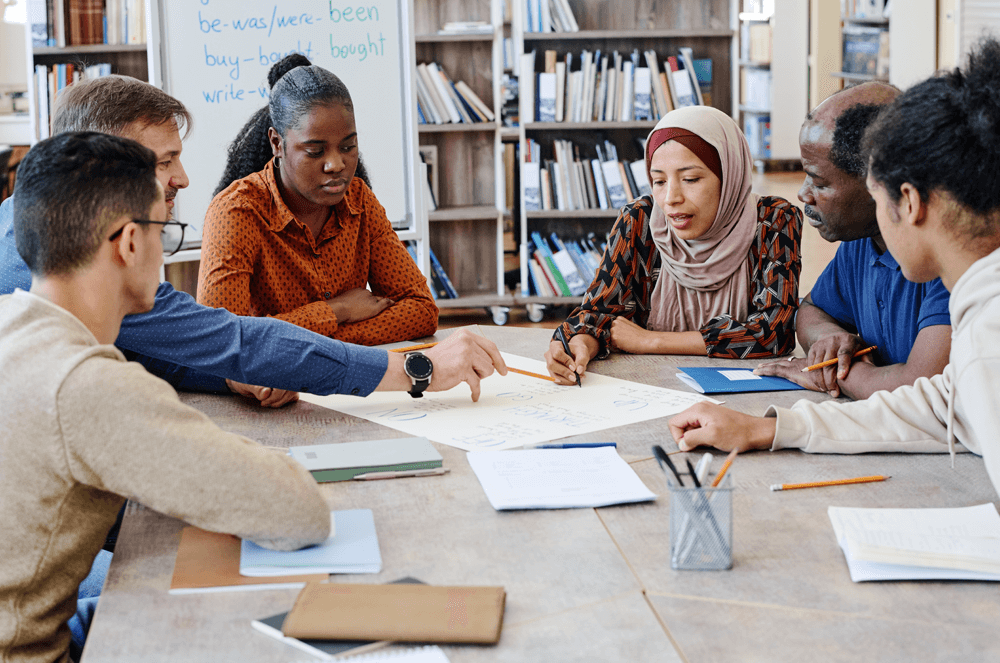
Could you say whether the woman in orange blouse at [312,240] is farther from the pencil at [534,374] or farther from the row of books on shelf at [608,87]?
the row of books on shelf at [608,87]

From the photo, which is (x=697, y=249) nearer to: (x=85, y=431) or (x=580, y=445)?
(x=580, y=445)

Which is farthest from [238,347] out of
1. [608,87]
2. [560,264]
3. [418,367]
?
[608,87]

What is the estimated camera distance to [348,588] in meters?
0.97

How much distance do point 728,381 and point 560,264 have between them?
3200 mm

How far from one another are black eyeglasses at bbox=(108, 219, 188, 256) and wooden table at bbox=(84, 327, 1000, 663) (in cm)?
35

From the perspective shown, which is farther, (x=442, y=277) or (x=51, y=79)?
(x=442, y=277)

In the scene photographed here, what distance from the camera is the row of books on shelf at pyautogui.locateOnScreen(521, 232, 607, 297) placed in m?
A: 4.95

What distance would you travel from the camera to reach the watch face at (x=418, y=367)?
1.70 meters

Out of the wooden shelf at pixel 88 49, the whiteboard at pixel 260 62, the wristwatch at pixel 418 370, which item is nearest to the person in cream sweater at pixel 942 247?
the wristwatch at pixel 418 370

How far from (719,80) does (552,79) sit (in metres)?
0.90

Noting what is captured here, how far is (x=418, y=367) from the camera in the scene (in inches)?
67.1

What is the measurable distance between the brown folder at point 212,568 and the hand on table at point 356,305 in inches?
41.5

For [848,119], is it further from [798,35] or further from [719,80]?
[798,35]

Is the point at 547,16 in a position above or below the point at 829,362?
above
